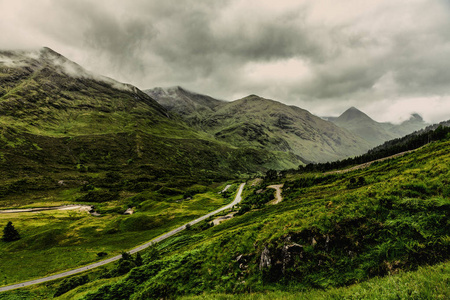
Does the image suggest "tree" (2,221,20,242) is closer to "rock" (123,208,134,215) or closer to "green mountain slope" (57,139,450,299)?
"rock" (123,208,134,215)

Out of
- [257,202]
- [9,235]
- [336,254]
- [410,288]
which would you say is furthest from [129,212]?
→ [410,288]

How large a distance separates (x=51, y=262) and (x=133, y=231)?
3244 cm

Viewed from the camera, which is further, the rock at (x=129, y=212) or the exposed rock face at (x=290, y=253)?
the rock at (x=129, y=212)

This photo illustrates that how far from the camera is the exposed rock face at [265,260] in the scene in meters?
14.8

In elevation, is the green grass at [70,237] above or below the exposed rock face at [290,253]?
below

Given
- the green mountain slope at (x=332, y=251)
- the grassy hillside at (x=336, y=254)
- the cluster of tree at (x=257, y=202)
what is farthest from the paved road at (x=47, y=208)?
the green mountain slope at (x=332, y=251)

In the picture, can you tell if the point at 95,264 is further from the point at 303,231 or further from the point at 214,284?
the point at 303,231

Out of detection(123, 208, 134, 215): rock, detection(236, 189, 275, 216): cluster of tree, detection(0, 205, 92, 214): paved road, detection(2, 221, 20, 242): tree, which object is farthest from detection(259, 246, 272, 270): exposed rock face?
detection(0, 205, 92, 214): paved road

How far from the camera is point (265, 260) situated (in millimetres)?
15188

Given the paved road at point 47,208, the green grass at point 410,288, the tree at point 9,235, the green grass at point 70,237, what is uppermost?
the paved road at point 47,208

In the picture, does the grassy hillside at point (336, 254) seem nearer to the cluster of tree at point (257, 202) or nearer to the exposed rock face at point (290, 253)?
the exposed rock face at point (290, 253)

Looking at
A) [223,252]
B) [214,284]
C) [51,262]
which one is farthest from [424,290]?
[51,262]

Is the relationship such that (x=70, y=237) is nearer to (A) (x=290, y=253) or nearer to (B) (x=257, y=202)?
(B) (x=257, y=202)

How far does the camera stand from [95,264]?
59.6 meters
